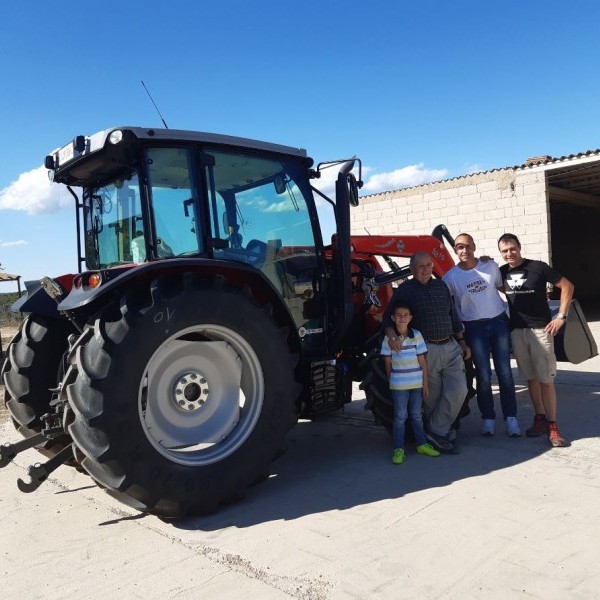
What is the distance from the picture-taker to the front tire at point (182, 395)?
315 cm

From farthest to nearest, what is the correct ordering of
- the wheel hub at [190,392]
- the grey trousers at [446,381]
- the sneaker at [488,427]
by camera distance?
the sneaker at [488,427]
the grey trousers at [446,381]
the wheel hub at [190,392]

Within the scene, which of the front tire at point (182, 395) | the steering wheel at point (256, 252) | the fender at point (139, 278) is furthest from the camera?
the steering wheel at point (256, 252)

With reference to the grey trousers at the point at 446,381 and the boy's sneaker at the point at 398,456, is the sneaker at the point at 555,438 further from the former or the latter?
the boy's sneaker at the point at 398,456

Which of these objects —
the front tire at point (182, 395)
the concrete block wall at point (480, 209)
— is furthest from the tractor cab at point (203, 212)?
the concrete block wall at point (480, 209)

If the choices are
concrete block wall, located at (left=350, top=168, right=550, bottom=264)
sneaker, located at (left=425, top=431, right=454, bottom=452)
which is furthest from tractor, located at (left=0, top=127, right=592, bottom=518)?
concrete block wall, located at (left=350, top=168, right=550, bottom=264)

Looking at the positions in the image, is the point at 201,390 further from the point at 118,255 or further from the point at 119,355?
the point at 118,255

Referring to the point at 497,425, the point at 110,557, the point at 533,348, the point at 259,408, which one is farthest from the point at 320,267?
the point at 110,557

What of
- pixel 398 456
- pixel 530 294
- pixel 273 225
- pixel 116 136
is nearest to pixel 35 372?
pixel 116 136

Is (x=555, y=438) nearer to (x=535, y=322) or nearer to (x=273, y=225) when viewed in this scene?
(x=535, y=322)

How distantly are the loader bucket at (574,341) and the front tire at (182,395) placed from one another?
329 centimetres

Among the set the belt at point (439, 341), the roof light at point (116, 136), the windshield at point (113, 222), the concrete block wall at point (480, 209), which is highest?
the concrete block wall at point (480, 209)

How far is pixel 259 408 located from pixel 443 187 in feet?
39.3

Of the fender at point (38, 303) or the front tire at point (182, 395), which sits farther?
the fender at point (38, 303)

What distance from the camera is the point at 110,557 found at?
297 cm
